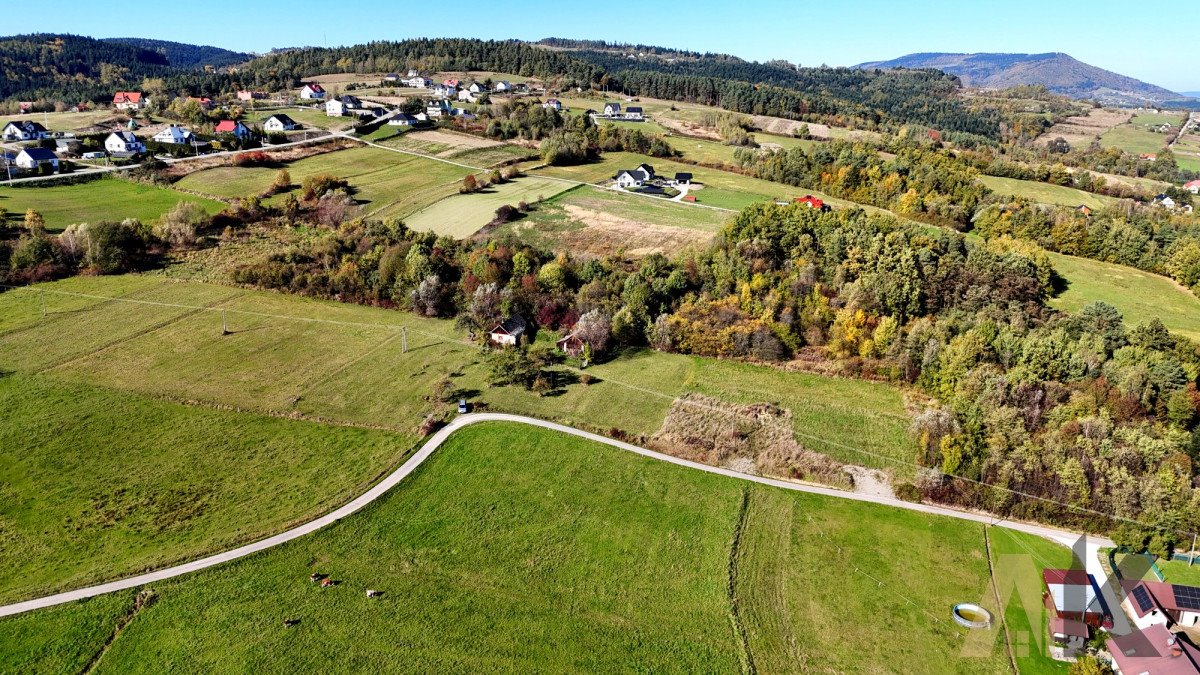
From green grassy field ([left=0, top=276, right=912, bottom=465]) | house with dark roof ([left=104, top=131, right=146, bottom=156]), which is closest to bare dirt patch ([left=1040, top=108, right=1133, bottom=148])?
green grassy field ([left=0, top=276, right=912, bottom=465])

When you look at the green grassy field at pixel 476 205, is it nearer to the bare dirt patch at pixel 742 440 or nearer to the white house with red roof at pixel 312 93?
the bare dirt patch at pixel 742 440

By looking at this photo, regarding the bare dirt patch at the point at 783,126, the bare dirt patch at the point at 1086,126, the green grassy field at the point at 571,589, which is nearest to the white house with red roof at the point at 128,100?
the bare dirt patch at the point at 783,126

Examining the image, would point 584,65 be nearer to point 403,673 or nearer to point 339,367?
point 339,367

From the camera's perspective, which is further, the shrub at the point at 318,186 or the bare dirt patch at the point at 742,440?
the shrub at the point at 318,186

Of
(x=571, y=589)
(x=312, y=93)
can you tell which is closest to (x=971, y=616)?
(x=571, y=589)

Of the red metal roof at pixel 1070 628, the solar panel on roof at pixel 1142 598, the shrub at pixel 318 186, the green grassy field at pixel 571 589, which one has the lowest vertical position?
the green grassy field at pixel 571 589

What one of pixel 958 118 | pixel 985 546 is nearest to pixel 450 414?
pixel 985 546

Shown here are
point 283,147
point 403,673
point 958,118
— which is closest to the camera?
point 403,673
